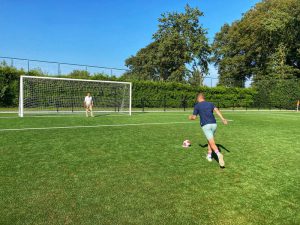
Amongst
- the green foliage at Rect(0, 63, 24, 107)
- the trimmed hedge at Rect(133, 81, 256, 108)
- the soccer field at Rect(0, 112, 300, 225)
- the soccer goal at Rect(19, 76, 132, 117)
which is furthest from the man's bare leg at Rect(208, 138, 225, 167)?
the green foliage at Rect(0, 63, 24, 107)

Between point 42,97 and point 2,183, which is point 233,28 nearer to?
point 42,97

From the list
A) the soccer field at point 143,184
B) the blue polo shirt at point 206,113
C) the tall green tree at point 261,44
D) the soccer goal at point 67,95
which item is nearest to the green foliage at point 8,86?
the soccer goal at point 67,95

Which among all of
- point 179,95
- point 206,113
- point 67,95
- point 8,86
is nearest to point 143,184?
point 206,113

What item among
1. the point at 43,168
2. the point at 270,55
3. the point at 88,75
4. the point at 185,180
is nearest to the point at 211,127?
the point at 185,180

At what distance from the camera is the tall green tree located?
5084 cm

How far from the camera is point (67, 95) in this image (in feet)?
89.8

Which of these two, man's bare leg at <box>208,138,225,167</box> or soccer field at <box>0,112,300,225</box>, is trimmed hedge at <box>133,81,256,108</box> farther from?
man's bare leg at <box>208,138,225,167</box>

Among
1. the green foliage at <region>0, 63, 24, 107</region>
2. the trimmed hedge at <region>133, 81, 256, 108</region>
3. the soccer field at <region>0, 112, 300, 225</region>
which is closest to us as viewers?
the soccer field at <region>0, 112, 300, 225</region>

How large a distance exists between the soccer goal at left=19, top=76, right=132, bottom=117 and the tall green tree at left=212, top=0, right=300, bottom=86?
24.3 meters

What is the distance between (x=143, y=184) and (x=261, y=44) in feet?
185

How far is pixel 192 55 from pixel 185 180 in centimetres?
4980

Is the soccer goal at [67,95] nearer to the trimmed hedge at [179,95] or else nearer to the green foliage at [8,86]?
the trimmed hedge at [179,95]

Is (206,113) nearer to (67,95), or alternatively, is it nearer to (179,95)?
(67,95)

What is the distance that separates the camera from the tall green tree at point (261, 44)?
167ft
